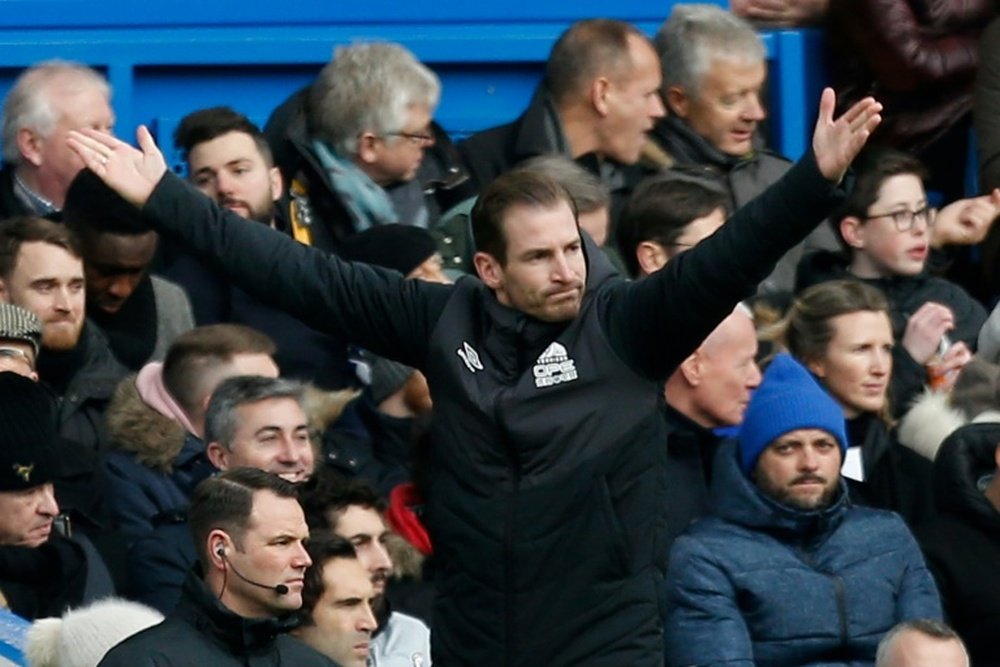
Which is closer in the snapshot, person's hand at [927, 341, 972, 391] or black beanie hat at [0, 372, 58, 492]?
black beanie hat at [0, 372, 58, 492]

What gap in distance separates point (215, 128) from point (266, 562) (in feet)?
9.67

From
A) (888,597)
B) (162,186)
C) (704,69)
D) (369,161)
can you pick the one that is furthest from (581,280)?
(704,69)

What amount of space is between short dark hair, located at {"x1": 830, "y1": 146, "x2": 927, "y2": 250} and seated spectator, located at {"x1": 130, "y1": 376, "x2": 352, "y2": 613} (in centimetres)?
274

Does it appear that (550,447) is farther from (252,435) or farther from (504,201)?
(252,435)

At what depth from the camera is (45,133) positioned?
1009cm

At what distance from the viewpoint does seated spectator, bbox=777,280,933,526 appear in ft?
31.7

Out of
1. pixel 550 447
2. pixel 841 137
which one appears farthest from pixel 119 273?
pixel 841 137

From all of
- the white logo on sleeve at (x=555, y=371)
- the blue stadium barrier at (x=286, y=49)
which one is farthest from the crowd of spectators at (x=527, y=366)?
the blue stadium barrier at (x=286, y=49)

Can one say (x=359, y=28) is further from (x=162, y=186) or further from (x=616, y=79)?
(x=162, y=186)

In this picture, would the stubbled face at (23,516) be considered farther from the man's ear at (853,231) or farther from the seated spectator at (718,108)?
the man's ear at (853,231)

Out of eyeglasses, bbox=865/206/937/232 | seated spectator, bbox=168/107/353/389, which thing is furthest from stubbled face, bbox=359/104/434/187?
eyeglasses, bbox=865/206/937/232

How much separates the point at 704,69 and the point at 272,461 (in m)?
3.10

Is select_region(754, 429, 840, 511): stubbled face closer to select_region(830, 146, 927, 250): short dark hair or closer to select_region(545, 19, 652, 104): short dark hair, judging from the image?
select_region(830, 146, 927, 250): short dark hair

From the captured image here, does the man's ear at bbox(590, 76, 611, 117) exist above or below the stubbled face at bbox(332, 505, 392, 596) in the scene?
above
